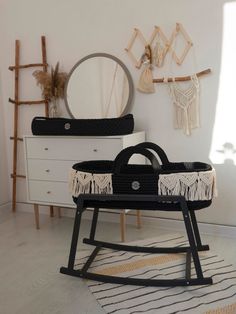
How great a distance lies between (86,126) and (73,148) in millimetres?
224

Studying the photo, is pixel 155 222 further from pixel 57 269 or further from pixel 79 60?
pixel 79 60

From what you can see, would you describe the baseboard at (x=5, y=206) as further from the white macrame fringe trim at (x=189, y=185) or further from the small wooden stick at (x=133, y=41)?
the white macrame fringe trim at (x=189, y=185)

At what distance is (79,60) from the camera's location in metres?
2.91

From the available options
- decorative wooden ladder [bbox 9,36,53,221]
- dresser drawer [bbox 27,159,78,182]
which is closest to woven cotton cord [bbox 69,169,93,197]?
dresser drawer [bbox 27,159,78,182]

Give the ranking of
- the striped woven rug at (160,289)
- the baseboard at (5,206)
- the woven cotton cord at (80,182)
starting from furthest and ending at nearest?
the baseboard at (5,206)
the woven cotton cord at (80,182)
the striped woven rug at (160,289)

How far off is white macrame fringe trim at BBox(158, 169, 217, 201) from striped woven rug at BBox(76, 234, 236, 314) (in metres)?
0.52

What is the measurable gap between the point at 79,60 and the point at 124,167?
125 centimetres

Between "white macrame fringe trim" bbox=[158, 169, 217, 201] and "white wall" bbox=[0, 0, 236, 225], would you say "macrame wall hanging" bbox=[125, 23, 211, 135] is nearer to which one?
"white wall" bbox=[0, 0, 236, 225]

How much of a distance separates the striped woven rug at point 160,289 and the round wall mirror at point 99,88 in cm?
119

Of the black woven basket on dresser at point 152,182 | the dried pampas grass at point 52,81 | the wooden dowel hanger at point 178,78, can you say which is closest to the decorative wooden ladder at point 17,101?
the dried pampas grass at point 52,81

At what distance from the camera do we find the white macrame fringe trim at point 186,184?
1.80m

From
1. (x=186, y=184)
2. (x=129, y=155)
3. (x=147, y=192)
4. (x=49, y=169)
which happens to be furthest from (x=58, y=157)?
(x=186, y=184)

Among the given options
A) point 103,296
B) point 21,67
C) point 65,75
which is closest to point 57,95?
point 65,75

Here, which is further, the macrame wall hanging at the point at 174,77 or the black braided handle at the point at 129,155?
the macrame wall hanging at the point at 174,77
